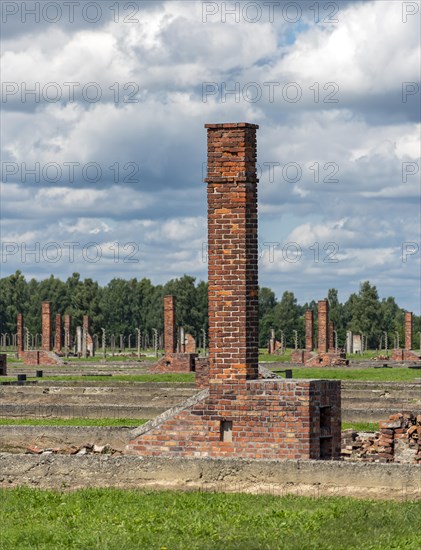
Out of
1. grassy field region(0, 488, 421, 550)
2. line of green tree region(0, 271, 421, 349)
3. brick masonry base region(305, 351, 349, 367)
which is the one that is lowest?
grassy field region(0, 488, 421, 550)

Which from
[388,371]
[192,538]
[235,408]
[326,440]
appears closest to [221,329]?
[235,408]

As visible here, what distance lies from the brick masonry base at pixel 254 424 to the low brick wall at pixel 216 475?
1.15 metres

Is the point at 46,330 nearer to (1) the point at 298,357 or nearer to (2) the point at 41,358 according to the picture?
(2) the point at 41,358

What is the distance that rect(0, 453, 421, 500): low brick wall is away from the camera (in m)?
13.3

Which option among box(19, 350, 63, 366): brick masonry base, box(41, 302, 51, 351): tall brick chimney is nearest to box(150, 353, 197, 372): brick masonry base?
box(19, 350, 63, 366): brick masonry base

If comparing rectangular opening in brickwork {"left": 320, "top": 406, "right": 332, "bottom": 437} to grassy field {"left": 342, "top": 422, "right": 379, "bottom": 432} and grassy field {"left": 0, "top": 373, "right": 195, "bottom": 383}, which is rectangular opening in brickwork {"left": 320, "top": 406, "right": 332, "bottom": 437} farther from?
grassy field {"left": 0, "top": 373, "right": 195, "bottom": 383}

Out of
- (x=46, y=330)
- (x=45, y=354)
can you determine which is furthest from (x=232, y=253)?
(x=46, y=330)

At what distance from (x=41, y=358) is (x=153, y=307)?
236 ft

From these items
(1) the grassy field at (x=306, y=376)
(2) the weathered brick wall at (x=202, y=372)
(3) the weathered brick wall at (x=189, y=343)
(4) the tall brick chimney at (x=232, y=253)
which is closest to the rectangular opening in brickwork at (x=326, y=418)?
(4) the tall brick chimney at (x=232, y=253)

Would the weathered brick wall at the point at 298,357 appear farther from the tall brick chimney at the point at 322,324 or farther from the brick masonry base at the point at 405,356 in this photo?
the brick masonry base at the point at 405,356

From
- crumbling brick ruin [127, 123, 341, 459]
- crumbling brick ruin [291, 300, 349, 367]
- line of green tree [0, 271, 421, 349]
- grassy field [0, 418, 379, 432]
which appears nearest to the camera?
crumbling brick ruin [127, 123, 341, 459]

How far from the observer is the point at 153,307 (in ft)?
420

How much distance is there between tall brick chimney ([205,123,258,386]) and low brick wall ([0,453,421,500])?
64.3 inches

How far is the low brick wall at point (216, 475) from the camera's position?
43.5 feet
